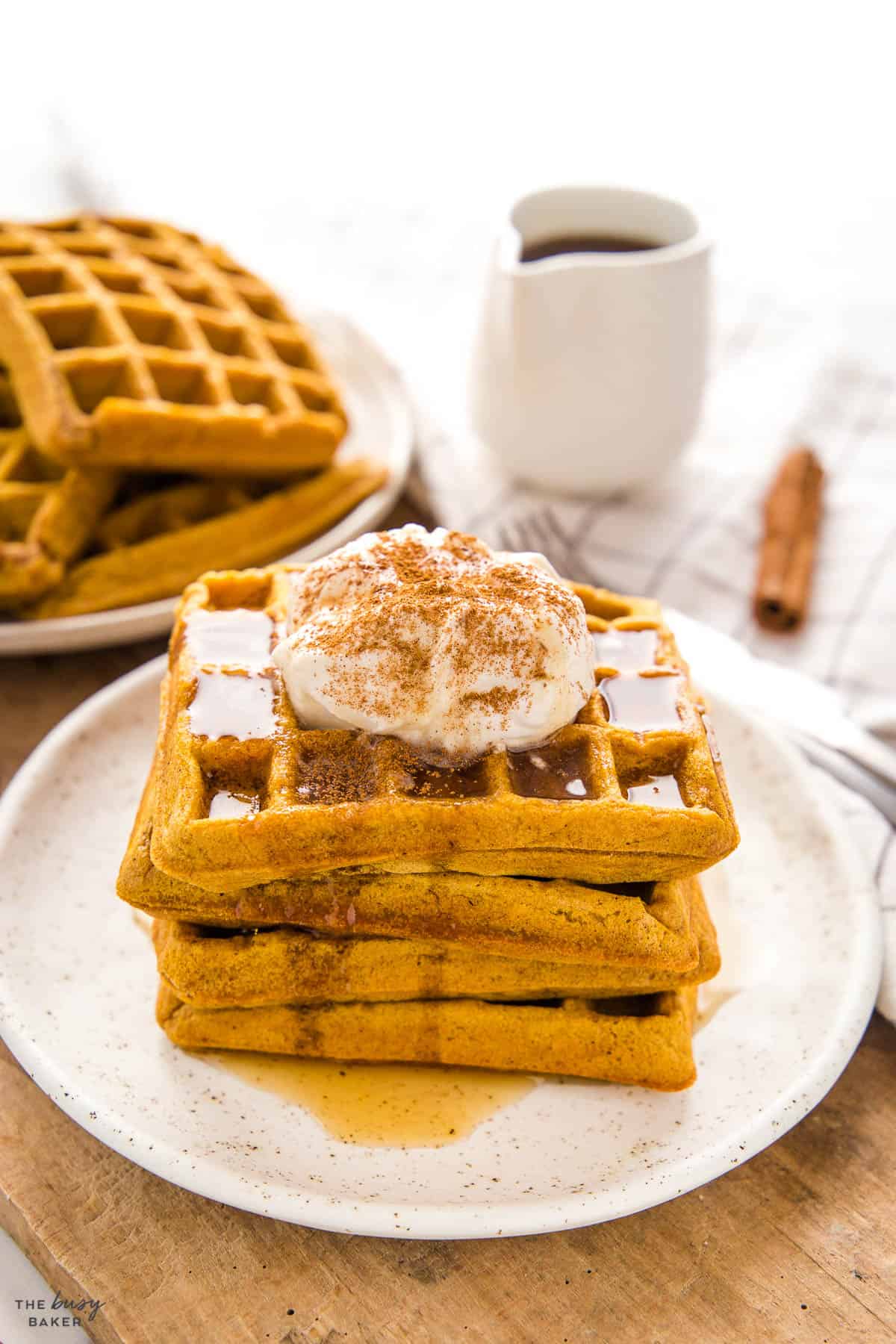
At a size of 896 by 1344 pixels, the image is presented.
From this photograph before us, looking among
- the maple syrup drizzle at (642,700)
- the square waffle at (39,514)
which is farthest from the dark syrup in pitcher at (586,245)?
the maple syrup drizzle at (642,700)

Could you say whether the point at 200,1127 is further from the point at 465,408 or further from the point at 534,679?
the point at 465,408

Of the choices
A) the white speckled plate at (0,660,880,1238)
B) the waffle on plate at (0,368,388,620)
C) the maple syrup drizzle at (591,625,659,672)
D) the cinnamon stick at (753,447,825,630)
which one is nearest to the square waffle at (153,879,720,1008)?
the white speckled plate at (0,660,880,1238)

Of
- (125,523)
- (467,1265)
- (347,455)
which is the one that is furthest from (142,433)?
(467,1265)

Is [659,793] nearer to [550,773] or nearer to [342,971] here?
[550,773]

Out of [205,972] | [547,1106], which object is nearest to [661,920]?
[547,1106]

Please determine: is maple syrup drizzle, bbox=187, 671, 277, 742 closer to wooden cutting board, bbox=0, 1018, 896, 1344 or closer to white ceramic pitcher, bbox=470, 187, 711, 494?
wooden cutting board, bbox=0, 1018, 896, 1344

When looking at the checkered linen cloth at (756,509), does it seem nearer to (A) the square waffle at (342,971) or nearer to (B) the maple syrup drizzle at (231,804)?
(A) the square waffle at (342,971)
